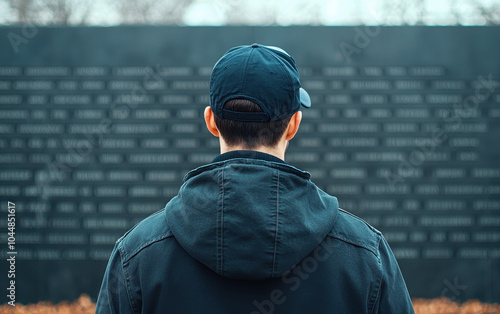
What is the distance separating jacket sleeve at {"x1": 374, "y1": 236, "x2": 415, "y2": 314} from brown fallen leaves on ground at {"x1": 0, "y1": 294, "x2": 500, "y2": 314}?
3274 millimetres

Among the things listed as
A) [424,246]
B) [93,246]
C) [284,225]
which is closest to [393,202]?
[424,246]

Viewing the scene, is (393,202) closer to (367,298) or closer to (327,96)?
(327,96)

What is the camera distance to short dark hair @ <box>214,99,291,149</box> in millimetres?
1075

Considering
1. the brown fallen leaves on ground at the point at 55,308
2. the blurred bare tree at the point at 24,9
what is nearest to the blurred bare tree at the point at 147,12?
the blurred bare tree at the point at 24,9

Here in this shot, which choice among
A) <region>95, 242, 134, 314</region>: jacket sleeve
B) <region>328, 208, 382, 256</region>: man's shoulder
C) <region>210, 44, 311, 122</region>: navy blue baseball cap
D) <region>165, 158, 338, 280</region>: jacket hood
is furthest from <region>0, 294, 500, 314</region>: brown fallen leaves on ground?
<region>210, 44, 311, 122</region>: navy blue baseball cap

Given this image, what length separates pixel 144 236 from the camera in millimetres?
1103

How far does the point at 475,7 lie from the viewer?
32.1ft

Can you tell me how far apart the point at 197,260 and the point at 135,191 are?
10.6ft

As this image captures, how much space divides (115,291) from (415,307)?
12.0 ft

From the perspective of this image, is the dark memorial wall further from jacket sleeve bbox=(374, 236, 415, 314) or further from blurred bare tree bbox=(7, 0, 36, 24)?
blurred bare tree bbox=(7, 0, 36, 24)

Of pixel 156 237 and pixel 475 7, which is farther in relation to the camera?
pixel 475 7

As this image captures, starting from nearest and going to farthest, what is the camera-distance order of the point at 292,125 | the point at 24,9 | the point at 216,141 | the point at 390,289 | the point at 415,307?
the point at 390,289, the point at 292,125, the point at 415,307, the point at 216,141, the point at 24,9

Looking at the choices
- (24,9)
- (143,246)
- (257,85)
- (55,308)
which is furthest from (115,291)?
(24,9)

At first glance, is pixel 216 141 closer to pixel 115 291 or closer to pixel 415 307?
pixel 415 307
